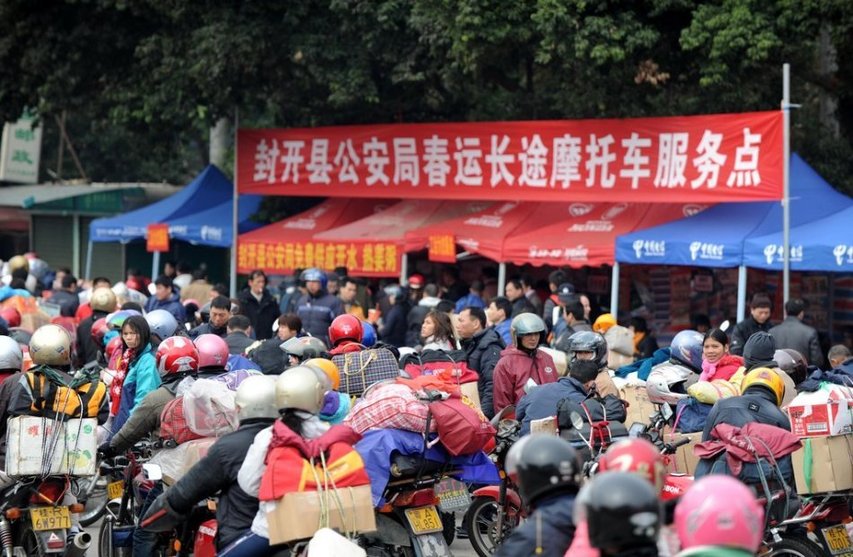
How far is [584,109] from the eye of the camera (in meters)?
21.8

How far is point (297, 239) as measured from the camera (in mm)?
23141

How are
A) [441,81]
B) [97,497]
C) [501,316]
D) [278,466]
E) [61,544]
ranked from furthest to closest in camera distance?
1. [441,81]
2. [501,316]
3. [97,497]
4. [61,544]
5. [278,466]

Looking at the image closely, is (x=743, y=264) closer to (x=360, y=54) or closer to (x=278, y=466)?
(x=360, y=54)

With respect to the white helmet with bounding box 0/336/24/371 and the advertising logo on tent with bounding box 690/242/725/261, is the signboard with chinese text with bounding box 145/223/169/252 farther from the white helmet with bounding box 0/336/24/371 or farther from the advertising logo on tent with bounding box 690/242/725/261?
the white helmet with bounding box 0/336/24/371

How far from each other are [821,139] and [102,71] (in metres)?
11.7

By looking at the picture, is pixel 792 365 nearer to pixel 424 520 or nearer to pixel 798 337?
pixel 798 337

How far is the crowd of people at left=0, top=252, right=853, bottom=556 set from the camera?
15.4ft

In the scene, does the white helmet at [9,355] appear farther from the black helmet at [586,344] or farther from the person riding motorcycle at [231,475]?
the black helmet at [586,344]

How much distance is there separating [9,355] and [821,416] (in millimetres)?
5211

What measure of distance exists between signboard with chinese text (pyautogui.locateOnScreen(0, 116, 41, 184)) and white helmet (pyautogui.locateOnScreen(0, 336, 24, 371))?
25.7 metres

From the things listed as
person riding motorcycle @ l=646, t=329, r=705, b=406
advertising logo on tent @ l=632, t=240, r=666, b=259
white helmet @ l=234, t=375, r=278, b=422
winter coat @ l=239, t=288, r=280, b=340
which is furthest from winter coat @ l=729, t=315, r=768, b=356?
white helmet @ l=234, t=375, r=278, b=422

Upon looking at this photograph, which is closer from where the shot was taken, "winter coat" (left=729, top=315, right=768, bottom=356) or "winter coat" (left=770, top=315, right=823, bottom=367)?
"winter coat" (left=770, top=315, right=823, bottom=367)

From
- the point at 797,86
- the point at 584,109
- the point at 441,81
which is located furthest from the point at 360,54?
the point at 797,86

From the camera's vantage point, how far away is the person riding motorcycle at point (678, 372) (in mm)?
10516
